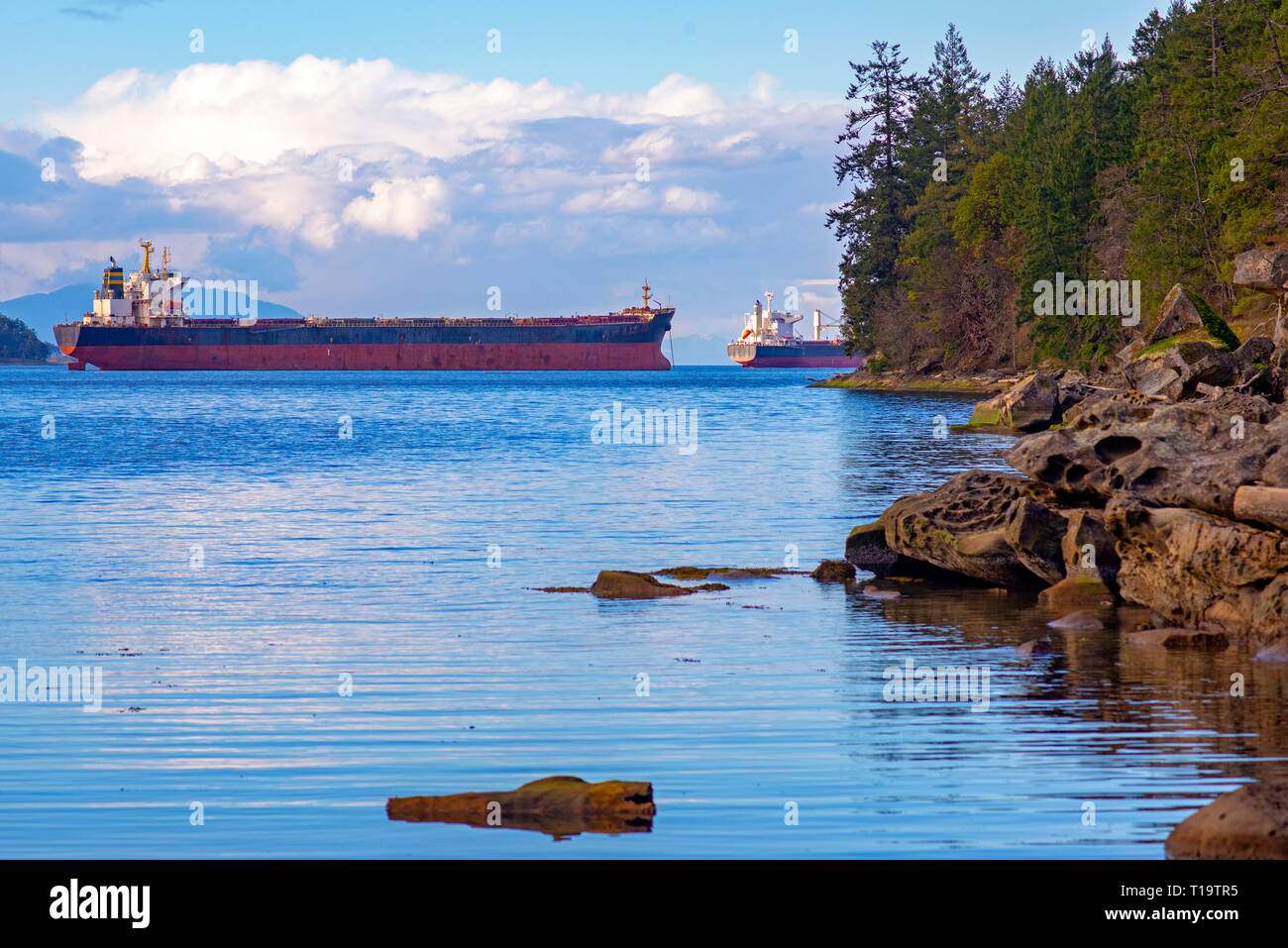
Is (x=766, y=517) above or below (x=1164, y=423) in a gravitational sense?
below

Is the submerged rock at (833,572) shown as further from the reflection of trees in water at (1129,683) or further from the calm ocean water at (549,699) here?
the reflection of trees in water at (1129,683)

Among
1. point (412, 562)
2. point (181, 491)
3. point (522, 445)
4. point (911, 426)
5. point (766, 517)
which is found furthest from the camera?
point (911, 426)

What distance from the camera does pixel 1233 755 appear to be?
8156 millimetres

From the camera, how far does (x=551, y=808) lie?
7020mm

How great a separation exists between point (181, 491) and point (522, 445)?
15.9 m

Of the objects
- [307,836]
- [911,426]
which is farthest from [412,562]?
[911,426]

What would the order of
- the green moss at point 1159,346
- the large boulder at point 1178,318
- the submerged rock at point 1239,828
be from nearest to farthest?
1. the submerged rock at point 1239,828
2. the green moss at point 1159,346
3. the large boulder at point 1178,318

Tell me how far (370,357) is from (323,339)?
16.6 ft

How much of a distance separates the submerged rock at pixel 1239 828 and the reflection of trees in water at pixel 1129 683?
1564 mm

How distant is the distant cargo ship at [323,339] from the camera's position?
13588cm

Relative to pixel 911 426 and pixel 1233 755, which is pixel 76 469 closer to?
pixel 911 426

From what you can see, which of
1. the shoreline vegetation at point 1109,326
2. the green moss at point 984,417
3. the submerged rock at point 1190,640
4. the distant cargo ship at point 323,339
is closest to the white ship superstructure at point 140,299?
the distant cargo ship at point 323,339

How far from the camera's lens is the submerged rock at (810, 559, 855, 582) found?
16266 millimetres

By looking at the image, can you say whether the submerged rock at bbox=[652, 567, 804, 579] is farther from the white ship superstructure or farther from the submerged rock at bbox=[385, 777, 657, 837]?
the white ship superstructure
